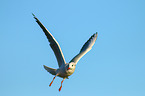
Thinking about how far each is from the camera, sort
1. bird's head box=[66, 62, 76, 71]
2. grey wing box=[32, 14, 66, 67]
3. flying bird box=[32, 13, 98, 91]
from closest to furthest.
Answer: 1. bird's head box=[66, 62, 76, 71]
2. flying bird box=[32, 13, 98, 91]
3. grey wing box=[32, 14, 66, 67]

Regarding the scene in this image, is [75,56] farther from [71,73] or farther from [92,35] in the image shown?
[92,35]

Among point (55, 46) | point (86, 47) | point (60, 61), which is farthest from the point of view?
point (86, 47)

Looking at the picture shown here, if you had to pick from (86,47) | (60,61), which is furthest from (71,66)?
(86,47)

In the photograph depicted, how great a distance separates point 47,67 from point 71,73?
2978 millimetres

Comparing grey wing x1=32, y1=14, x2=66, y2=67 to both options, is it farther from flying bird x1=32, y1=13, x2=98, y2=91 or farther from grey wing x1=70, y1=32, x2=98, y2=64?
grey wing x1=70, y1=32, x2=98, y2=64

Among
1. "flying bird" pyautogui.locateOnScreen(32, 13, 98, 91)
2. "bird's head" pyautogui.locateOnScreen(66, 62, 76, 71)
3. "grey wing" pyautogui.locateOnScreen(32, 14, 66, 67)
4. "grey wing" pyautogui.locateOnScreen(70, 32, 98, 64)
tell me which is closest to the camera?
"bird's head" pyautogui.locateOnScreen(66, 62, 76, 71)

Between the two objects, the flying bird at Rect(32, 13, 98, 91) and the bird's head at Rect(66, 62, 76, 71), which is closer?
the bird's head at Rect(66, 62, 76, 71)

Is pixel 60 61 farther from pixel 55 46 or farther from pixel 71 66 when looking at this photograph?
pixel 71 66

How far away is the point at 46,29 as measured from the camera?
975 inches

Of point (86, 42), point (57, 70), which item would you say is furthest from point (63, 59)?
point (86, 42)

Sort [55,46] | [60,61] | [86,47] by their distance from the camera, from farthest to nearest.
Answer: [86,47] → [60,61] → [55,46]

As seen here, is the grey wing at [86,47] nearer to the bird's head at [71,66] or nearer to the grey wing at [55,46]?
the grey wing at [55,46]

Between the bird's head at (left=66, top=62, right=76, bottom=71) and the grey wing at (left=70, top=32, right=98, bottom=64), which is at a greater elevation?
the grey wing at (left=70, top=32, right=98, bottom=64)

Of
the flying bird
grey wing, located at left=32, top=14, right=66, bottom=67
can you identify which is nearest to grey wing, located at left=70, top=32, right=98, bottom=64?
the flying bird
